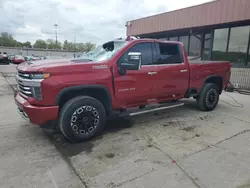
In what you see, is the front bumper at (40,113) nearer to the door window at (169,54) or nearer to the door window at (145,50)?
the door window at (145,50)

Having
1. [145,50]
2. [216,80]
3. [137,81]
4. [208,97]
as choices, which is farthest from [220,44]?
[137,81]

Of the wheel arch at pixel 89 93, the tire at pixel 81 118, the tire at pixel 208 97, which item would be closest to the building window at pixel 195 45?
the tire at pixel 208 97

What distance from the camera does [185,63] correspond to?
15.5 ft

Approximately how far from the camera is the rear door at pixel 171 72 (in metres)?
4.28

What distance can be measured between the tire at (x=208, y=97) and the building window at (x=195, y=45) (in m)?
8.79

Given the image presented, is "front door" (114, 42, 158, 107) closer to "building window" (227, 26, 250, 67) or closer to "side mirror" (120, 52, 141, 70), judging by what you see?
"side mirror" (120, 52, 141, 70)

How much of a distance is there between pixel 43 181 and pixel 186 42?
14050 mm

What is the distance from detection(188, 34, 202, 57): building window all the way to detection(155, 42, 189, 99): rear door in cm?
969

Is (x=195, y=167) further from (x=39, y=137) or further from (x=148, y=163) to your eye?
(x=39, y=137)

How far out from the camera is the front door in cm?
365

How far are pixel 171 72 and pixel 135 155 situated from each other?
226 cm

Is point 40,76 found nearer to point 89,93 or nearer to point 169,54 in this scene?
point 89,93

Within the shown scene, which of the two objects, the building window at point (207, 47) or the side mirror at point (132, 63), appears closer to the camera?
the side mirror at point (132, 63)

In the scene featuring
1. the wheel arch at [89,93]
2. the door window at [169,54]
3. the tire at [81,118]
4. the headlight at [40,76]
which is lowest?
the tire at [81,118]
